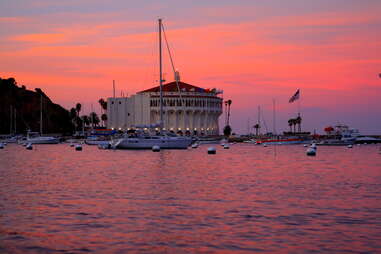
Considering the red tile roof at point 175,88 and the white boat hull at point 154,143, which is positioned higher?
the red tile roof at point 175,88

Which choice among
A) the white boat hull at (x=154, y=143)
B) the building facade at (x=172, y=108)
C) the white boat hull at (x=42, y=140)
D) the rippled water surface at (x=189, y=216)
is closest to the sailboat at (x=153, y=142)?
the white boat hull at (x=154, y=143)

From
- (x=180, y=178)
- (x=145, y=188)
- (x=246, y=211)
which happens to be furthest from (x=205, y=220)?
(x=180, y=178)

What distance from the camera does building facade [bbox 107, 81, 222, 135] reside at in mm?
167875

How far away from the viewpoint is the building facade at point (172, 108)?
168 m

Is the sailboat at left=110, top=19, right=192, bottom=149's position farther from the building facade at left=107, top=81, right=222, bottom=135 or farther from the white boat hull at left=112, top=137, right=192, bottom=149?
the building facade at left=107, top=81, right=222, bottom=135

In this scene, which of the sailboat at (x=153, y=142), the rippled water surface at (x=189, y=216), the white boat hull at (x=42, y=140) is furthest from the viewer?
the white boat hull at (x=42, y=140)

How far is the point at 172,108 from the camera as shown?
547 feet

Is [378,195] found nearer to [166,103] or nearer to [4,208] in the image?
[4,208]

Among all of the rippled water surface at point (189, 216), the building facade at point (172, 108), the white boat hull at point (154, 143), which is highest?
the building facade at point (172, 108)

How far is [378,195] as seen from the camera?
28.7m

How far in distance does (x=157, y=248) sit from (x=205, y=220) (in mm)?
4725

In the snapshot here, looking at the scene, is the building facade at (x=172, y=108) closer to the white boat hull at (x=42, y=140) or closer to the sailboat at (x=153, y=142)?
the white boat hull at (x=42, y=140)

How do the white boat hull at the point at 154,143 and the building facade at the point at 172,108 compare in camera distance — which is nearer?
the white boat hull at the point at 154,143

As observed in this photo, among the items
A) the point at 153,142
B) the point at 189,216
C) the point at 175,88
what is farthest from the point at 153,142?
the point at 175,88
